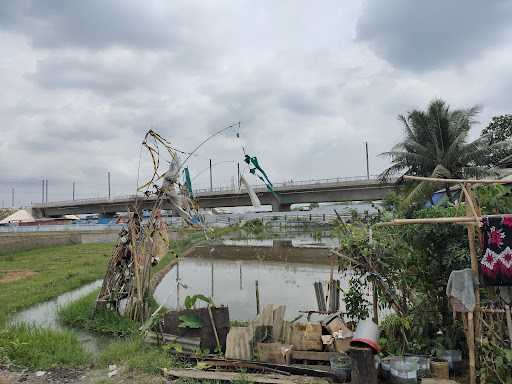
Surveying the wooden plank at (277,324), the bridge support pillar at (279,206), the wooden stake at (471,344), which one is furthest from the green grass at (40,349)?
the bridge support pillar at (279,206)

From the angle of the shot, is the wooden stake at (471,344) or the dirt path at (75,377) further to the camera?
the dirt path at (75,377)

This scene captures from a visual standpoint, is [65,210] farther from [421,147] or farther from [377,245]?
[377,245]

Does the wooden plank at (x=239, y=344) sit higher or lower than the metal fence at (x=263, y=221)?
lower

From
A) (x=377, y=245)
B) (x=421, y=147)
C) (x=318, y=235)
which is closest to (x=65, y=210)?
(x=318, y=235)

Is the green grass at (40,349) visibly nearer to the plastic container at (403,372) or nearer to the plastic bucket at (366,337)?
the plastic bucket at (366,337)

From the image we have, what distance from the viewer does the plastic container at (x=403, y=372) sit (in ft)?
15.1

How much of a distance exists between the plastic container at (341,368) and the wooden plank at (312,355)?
0.44 meters

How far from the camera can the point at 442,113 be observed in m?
21.0

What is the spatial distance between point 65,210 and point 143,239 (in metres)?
64.4

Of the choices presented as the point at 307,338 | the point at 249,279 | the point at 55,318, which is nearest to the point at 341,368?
the point at 307,338

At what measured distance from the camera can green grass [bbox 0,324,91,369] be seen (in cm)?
624

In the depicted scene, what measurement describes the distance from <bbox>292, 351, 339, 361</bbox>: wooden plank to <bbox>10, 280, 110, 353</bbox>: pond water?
364 cm

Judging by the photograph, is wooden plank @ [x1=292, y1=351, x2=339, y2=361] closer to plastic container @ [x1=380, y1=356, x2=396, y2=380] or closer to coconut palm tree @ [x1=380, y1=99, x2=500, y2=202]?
plastic container @ [x1=380, y1=356, x2=396, y2=380]

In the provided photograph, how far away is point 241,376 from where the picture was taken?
5.10 metres
